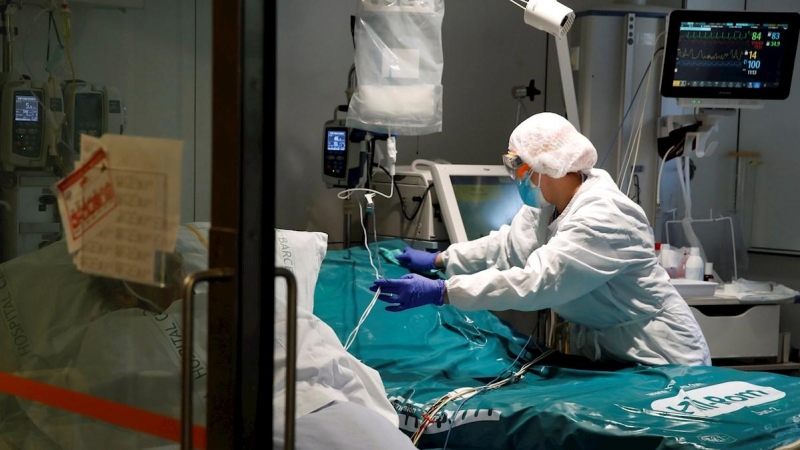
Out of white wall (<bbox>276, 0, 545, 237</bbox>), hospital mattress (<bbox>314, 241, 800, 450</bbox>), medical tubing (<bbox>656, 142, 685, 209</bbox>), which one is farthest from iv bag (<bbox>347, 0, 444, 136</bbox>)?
medical tubing (<bbox>656, 142, 685, 209</bbox>)

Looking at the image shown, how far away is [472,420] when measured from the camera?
2.40m

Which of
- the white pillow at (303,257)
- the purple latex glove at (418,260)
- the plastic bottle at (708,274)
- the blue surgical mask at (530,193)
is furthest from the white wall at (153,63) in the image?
the plastic bottle at (708,274)

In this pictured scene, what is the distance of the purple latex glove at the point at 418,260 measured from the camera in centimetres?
326

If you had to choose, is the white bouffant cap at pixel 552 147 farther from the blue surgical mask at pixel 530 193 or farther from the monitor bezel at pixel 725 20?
the monitor bezel at pixel 725 20

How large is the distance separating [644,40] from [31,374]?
314 cm

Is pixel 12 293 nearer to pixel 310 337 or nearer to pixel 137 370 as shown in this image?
pixel 137 370

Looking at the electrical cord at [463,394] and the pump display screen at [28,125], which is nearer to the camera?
the pump display screen at [28,125]

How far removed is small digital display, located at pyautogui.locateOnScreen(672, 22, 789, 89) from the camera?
375 centimetres

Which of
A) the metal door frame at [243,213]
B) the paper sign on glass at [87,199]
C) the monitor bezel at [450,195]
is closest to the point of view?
the metal door frame at [243,213]

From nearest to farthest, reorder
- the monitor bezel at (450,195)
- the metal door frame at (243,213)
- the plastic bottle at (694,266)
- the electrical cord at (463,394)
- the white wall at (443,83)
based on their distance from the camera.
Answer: the metal door frame at (243,213) < the electrical cord at (463,394) < the monitor bezel at (450,195) < the plastic bottle at (694,266) < the white wall at (443,83)

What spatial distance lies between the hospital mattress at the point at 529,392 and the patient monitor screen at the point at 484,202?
1.79 ft

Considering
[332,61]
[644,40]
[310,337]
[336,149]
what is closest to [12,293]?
[310,337]

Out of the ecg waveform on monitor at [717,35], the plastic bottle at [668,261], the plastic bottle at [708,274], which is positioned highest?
the ecg waveform on monitor at [717,35]

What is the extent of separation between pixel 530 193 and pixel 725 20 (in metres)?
1.42
